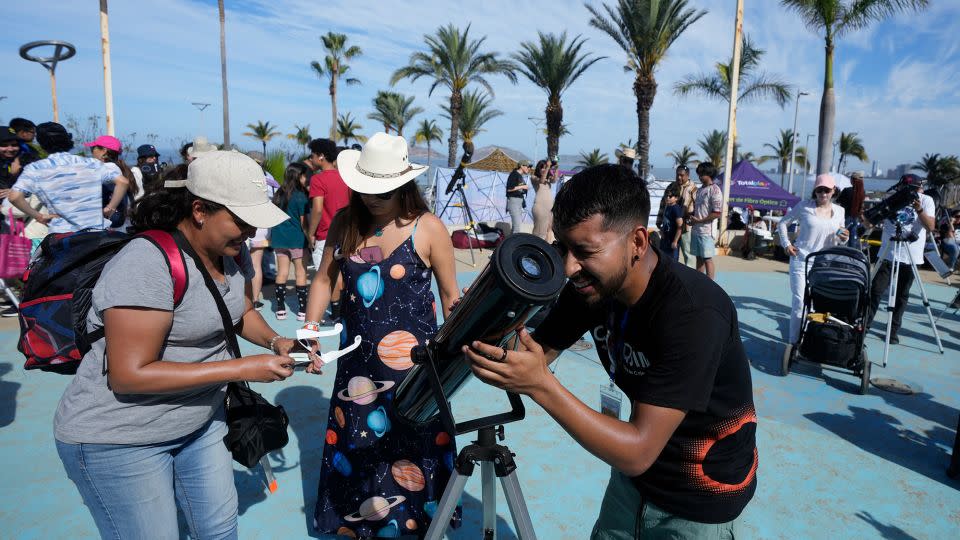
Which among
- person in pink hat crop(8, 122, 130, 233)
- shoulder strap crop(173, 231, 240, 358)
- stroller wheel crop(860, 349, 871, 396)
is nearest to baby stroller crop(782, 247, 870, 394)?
stroller wheel crop(860, 349, 871, 396)

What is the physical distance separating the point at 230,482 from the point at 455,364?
50.1 inches

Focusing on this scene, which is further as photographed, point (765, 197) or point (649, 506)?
point (765, 197)

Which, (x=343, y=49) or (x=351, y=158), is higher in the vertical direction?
(x=343, y=49)

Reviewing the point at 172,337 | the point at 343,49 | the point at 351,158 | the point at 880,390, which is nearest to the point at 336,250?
the point at 351,158

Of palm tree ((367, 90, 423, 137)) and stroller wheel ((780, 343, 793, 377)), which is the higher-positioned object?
palm tree ((367, 90, 423, 137))

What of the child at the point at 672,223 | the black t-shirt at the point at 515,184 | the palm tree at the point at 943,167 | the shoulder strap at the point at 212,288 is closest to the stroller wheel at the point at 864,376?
the child at the point at 672,223

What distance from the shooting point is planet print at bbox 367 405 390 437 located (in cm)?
261

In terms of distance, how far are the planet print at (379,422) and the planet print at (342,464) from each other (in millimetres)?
216

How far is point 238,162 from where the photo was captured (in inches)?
77.3

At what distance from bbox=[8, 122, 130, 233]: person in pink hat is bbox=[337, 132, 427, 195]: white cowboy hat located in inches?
161

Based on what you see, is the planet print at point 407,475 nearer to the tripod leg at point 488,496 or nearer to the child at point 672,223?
the tripod leg at point 488,496

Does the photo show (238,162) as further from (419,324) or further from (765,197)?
(765,197)

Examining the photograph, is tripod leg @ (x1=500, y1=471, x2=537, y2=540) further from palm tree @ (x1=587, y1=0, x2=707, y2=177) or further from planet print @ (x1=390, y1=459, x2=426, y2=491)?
palm tree @ (x1=587, y1=0, x2=707, y2=177)

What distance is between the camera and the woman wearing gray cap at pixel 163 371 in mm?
1687
